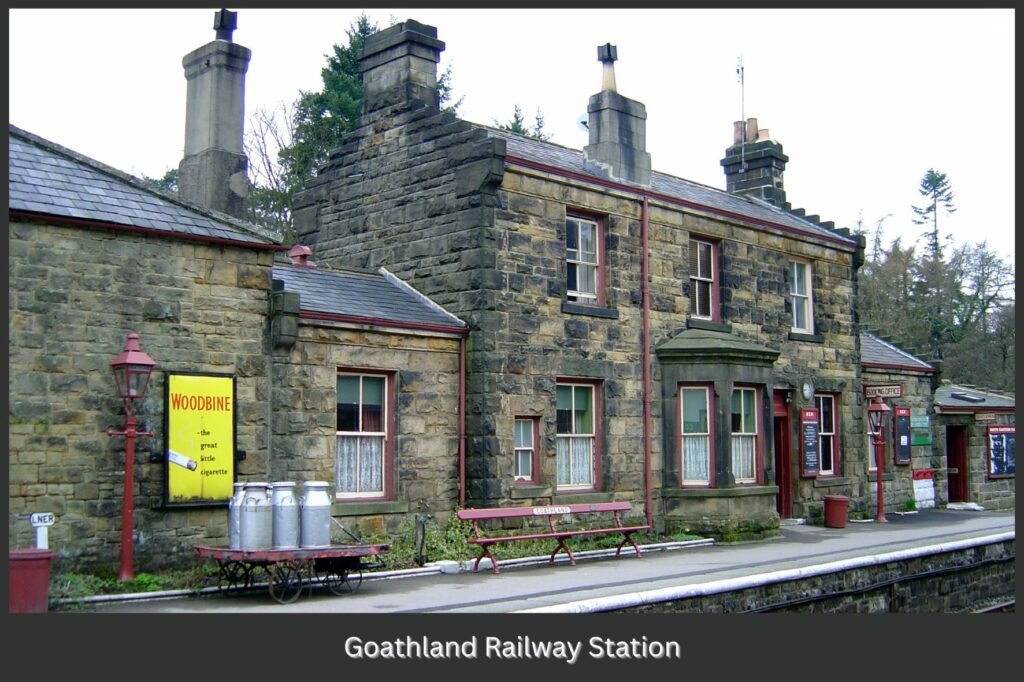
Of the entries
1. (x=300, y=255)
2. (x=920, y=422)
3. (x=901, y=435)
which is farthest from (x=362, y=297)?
(x=920, y=422)

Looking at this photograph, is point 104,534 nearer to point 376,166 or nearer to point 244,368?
point 244,368

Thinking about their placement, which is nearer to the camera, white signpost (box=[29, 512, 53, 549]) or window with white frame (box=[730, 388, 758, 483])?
white signpost (box=[29, 512, 53, 549])

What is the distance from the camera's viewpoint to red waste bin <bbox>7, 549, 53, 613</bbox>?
400 inches

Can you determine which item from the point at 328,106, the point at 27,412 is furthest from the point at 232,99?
the point at 328,106

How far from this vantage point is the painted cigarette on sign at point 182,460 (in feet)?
42.3

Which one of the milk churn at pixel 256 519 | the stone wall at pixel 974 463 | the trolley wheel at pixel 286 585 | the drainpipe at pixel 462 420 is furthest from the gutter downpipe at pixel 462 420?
the stone wall at pixel 974 463

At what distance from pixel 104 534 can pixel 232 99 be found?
22.1ft

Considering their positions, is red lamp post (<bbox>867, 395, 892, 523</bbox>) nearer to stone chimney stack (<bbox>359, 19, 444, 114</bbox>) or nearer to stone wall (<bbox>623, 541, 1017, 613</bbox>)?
stone wall (<bbox>623, 541, 1017, 613</bbox>)

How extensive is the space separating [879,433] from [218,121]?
49.6 feet

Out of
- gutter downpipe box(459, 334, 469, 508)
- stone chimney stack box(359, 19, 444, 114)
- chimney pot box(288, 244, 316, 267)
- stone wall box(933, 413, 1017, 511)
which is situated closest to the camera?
gutter downpipe box(459, 334, 469, 508)

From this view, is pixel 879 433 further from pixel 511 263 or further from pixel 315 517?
pixel 315 517

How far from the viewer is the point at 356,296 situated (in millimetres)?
16391

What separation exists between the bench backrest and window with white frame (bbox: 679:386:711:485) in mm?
2757

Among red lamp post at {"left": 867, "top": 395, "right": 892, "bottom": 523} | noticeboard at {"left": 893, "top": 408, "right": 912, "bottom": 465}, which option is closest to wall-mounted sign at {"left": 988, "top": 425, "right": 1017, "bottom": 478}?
noticeboard at {"left": 893, "top": 408, "right": 912, "bottom": 465}
